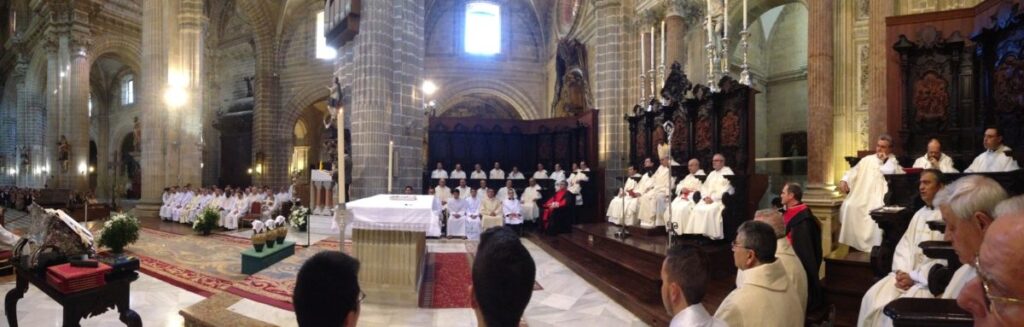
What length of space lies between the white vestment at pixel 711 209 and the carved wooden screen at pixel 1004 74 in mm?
2871

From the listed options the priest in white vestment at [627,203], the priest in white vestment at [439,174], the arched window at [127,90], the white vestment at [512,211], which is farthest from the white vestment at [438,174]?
the arched window at [127,90]

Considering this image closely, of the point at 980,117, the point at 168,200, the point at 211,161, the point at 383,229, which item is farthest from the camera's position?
the point at 211,161

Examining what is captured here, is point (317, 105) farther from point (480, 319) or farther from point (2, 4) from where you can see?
point (480, 319)

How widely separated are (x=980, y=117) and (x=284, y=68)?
75.9 feet

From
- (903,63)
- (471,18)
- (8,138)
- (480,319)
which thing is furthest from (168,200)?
(8,138)

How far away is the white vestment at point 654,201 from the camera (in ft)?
25.9

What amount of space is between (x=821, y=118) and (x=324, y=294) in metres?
8.38

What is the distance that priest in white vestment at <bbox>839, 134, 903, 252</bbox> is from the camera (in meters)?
5.26

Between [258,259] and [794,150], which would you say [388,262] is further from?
[794,150]

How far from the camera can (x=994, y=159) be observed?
16.3 ft

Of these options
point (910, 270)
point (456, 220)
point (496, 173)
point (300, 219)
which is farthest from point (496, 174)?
point (910, 270)

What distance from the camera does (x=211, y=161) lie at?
955 inches

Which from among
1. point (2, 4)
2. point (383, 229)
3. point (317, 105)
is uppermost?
point (2, 4)

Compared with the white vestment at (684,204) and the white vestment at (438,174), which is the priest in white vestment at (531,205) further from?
the white vestment at (684,204)
